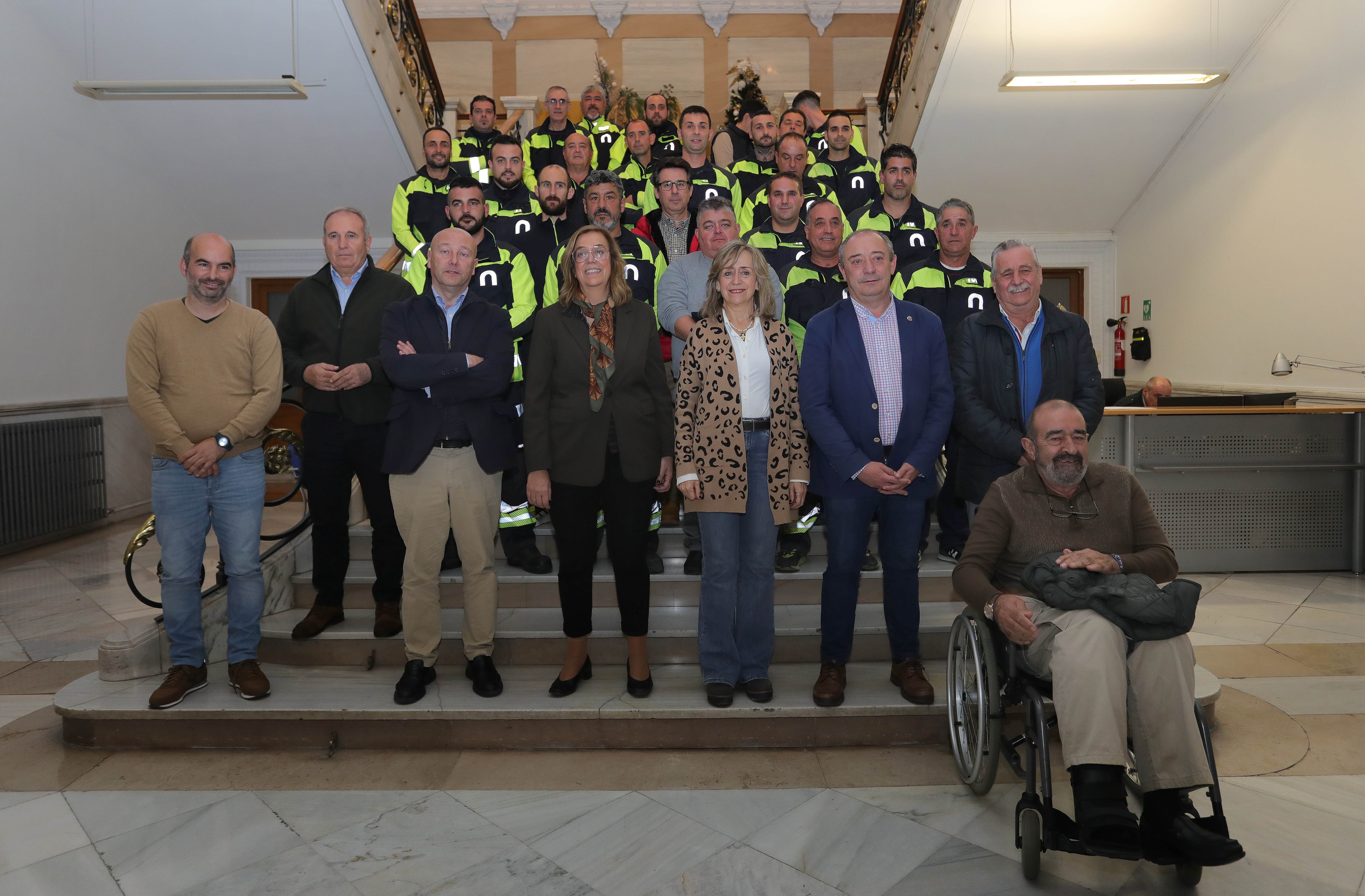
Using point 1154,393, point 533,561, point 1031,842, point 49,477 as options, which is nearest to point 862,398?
point 1031,842

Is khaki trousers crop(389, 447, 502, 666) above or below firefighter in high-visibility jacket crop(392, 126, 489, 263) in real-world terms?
below

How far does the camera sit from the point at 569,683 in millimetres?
3152

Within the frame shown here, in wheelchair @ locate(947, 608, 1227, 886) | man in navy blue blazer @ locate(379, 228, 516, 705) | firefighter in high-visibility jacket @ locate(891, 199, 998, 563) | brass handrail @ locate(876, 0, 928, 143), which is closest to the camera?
wheelchair @ locate(947, 608, 1227, 886)

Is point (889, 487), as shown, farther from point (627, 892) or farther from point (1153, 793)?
point (627, 892)

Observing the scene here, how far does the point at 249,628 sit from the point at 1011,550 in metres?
2.73

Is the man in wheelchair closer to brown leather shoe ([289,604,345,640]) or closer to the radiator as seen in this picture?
brown leather shoe ([289,604,345,640])

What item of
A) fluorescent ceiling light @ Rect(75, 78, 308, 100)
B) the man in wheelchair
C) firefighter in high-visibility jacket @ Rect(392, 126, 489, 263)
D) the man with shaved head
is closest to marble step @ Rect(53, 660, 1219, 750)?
the man in wheelchair

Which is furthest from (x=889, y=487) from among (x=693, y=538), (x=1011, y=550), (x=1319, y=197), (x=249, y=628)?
(x=1319, y=197)

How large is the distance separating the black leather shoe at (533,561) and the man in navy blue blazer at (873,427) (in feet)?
4.83

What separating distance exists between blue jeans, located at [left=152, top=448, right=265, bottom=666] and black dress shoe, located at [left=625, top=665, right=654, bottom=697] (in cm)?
143

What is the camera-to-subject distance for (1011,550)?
2.58 meters

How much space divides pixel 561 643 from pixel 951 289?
8.19 ft

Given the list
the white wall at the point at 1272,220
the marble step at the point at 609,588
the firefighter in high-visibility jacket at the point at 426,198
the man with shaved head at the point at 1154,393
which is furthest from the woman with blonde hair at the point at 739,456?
the white wall at the point at 1272,220

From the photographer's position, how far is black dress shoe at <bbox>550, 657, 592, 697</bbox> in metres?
3.12
